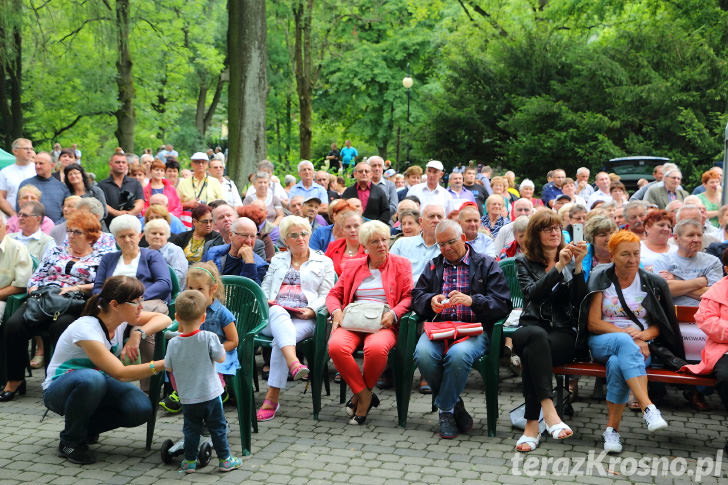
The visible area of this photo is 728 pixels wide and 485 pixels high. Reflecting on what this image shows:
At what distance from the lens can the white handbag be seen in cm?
615

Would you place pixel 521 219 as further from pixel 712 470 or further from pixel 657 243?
pixel 712 470

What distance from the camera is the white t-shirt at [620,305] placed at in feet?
18.9

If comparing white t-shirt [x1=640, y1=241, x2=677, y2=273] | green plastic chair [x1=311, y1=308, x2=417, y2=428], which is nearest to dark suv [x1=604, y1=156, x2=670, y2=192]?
white t-shirt [x1=640, y1=241, x2=677, y2=273]

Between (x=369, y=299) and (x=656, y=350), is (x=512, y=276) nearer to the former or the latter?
(x=369, y=299)

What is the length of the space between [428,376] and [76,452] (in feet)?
8.14

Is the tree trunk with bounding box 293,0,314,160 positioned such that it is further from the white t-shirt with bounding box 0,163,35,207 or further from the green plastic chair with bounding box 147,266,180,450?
the green plastic chair with bounding box 147,266,180,450

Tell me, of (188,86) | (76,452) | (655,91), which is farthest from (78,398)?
(188,86)

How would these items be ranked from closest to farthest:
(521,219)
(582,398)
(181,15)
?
1. (582,398)
2. (521,219)
3. (181,15)

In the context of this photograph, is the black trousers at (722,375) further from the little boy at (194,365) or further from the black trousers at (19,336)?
the black trousers at (19,336)

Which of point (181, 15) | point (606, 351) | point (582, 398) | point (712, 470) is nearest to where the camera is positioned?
point (712, 470)

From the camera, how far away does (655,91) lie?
825 inches

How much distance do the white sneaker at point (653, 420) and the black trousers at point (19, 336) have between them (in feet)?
15.1

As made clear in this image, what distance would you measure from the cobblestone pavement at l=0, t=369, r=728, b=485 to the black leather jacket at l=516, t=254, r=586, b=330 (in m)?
0.81

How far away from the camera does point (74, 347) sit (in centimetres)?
520
